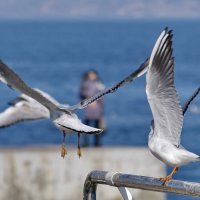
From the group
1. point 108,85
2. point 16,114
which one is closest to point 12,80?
point 16,114

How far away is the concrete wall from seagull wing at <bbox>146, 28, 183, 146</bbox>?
205 inches

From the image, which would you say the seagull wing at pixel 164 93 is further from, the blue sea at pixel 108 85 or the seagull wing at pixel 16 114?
the seagull wing at pixel 16 114

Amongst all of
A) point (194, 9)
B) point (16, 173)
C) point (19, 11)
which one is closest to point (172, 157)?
point (16, 173)

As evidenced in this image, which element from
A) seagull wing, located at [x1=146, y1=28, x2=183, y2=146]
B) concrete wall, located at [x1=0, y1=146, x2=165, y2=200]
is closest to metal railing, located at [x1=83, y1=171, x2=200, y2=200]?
seagull wing, located at [x1=146, y1=28, x2=183, y2=146]

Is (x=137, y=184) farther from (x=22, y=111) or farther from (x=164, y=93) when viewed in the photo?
(x=22, y=111)

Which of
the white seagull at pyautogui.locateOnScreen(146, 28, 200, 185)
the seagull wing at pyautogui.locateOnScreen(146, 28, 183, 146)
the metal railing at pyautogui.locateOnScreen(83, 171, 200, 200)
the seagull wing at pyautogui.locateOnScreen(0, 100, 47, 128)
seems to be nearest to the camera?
the metal railing at pyautogui.locateOnScreen(83, 171, 200, 200)

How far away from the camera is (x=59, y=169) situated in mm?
11031

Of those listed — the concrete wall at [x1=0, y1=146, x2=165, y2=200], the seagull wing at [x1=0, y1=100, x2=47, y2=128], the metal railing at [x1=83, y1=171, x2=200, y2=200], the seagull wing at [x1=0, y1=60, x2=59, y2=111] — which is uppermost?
the seagull wing at [x1=0, y1=60, x2=59, y2=111]

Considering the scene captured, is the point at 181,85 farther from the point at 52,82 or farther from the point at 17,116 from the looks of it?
the point at 17,116

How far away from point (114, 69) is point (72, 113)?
54330 millimetres

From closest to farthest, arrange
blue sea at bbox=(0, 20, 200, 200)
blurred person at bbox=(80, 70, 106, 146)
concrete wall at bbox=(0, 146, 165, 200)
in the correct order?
concrete wall at bbox=(0, 146, 165, 200), blurred person at bbox=(80, 70, 106, 146), blue sea at bbox=(0, 20, 200, 200)

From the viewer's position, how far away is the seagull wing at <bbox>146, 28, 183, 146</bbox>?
5.61 m

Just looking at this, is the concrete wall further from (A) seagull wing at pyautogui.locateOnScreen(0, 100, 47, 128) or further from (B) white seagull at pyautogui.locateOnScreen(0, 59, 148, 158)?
(B) white seagull at pyautogui.locateOnScreen(0, 59, 148, 158)

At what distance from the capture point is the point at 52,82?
47969 mm
